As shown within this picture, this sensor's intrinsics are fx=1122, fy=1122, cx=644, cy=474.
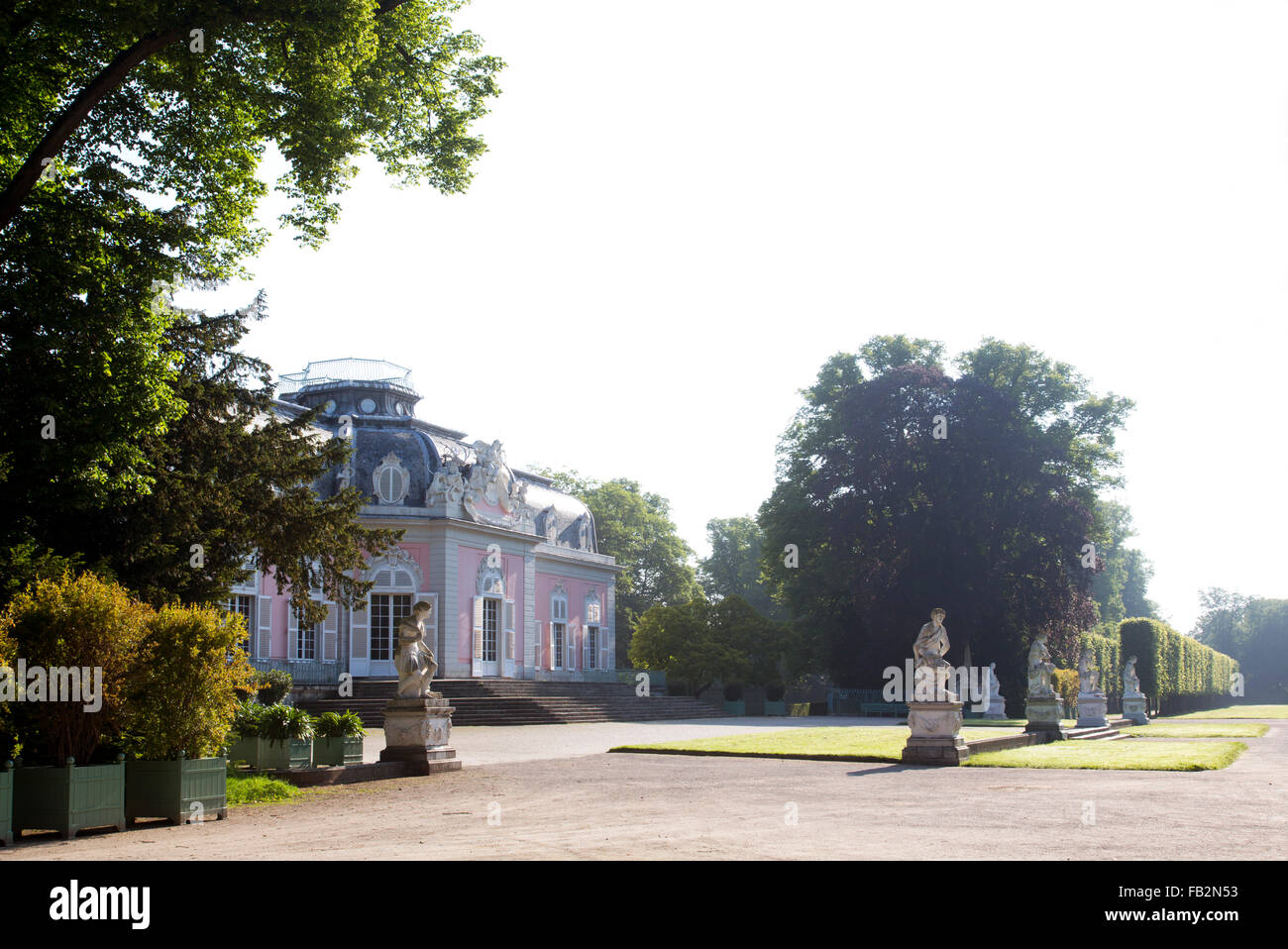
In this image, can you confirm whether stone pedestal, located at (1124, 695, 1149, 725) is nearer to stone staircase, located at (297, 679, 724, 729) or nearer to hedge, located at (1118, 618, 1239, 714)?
hedge, located at (1118, 618, 1239, 714)

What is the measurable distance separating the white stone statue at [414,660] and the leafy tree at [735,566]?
5411cm

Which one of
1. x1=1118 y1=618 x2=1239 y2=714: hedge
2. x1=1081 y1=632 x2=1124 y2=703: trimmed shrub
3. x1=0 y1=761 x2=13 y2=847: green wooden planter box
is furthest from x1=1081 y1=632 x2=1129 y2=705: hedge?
x1=0 y1=761 x2=13 y2=847: green wooden planter box

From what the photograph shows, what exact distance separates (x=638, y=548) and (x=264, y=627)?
32.1 m

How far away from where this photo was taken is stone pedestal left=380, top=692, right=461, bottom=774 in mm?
16141

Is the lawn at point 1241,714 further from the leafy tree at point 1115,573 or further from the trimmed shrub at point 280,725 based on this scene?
the trimmed shrub at point 280,725

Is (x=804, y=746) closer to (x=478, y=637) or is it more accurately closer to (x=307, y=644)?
(x=478, y=637)

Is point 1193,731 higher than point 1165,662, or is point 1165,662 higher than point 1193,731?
point 1165,662

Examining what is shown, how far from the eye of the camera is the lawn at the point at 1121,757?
55.9 feet

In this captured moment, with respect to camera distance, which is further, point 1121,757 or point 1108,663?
point 1108,663

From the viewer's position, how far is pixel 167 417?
13.9m

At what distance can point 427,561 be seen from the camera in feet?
116

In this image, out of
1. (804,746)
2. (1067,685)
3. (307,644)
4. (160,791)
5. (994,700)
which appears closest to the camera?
(160,791)

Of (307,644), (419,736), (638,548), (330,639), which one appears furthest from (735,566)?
(419,736)
